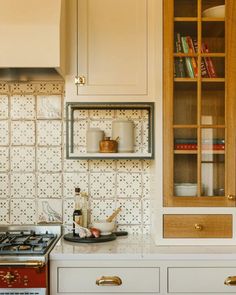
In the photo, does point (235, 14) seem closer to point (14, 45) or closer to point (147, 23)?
point (147, 23)

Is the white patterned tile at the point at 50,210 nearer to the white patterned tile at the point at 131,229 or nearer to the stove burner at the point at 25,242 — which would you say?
the stove burner at the point at 25,242

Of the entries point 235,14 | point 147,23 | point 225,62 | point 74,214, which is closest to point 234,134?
point 225,62

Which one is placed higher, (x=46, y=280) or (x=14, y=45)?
(x=14, y=45)

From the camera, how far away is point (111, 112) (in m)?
2.45

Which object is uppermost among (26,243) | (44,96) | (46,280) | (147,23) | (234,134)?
(147,23)

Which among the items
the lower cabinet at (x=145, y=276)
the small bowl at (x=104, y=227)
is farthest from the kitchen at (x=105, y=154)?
the small bowl at (x=104, y=227)

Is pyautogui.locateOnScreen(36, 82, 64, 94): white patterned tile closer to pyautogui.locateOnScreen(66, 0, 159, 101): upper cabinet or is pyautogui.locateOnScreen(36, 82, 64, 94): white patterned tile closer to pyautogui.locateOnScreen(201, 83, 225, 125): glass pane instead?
pyautogui.locateOnScreen(66, 0, 159, 101): upper cabinet

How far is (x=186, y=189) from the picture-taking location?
2.12 m

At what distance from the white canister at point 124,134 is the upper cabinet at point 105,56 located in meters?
0.22

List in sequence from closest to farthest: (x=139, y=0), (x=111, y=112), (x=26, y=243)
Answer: (x=26, y=243) → (x=139, y=0) → (x=111, y=112)

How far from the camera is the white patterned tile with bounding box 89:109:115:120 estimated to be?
2.45 m

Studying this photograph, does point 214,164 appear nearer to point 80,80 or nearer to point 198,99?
point 198,99

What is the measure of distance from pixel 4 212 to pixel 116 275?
0.90 meters

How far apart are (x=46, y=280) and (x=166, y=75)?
1196 mm
